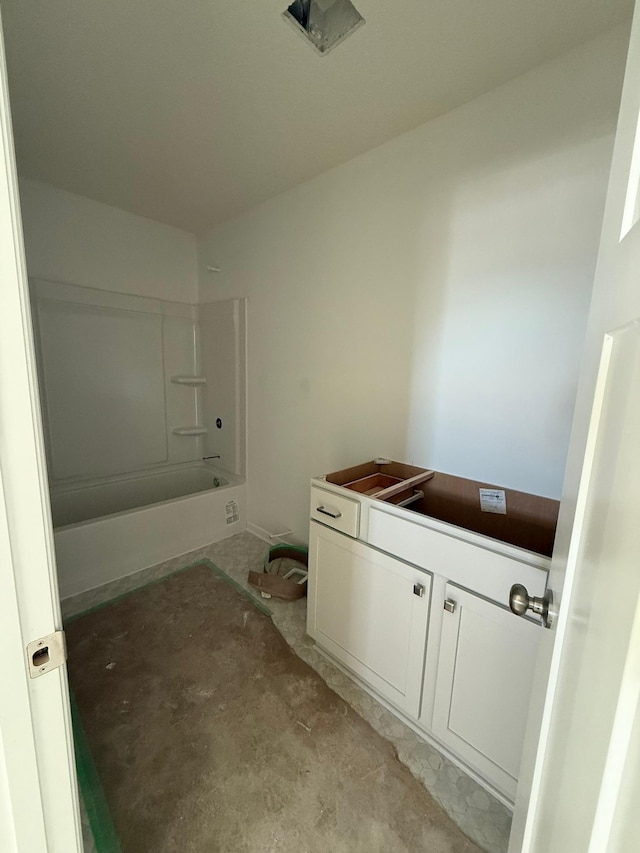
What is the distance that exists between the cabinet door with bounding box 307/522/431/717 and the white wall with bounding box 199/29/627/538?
2.09ft

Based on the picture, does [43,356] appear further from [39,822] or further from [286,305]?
[39,822]

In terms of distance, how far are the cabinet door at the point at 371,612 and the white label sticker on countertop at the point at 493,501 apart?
51 centimetres

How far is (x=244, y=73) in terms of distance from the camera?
1.41 m

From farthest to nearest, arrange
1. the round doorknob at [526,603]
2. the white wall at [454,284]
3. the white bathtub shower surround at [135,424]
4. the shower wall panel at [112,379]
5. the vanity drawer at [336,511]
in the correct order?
1. the shower wall panel at [112,379]
2. the white bathtub shower surround at [135,424]
3. the vanity drawer at [336,511]
4. the white wall at [454,284]
5. the round doorknob at [526,603]

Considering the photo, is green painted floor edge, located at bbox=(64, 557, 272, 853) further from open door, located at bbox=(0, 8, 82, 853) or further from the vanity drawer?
the vanity drawer

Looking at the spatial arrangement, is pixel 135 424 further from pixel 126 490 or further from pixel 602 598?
pixel 602 598

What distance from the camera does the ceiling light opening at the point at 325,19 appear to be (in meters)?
1.17

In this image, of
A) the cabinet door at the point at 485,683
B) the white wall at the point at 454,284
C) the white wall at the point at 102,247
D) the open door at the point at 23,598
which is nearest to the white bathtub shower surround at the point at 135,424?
the white wall at the point at 102,247

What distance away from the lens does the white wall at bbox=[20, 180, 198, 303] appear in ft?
7.88

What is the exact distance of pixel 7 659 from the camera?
47 cm

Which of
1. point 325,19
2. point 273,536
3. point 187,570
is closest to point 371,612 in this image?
point 273,536

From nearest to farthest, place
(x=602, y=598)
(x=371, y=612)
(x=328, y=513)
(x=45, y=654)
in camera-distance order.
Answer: (x=602, y=598)
(x=45, y=654)
(x=371, y=612)
(x=328, y=513)

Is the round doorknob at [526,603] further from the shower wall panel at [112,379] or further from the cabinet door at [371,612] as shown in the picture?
the shower wall panel at [112,379]

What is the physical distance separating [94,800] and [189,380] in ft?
8.83
